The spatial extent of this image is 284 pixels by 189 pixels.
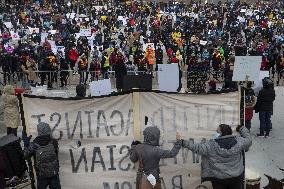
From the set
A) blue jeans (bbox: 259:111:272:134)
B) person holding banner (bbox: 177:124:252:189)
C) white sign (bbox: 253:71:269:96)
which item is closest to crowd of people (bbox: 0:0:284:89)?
white sign (bbox: 253:71:269:96)

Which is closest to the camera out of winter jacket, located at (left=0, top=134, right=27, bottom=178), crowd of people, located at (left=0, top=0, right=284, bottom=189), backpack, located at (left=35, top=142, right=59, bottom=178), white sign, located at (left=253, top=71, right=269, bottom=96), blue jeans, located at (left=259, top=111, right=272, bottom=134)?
crowd of people, located at (left=0, top=0, right=284, bottom=189)

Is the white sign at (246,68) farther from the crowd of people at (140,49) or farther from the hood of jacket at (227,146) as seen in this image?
the hood of jacket at (227,146)

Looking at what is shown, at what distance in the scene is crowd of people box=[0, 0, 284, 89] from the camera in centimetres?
1927

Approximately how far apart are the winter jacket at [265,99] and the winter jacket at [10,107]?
5402 millimetres

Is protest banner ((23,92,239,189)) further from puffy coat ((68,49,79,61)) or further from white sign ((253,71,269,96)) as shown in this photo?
puffy coat ((68,49,79,61))

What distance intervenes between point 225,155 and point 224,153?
38mm

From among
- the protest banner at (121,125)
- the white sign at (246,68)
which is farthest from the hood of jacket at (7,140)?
the white sign at (246,68)

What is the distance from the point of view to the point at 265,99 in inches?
472

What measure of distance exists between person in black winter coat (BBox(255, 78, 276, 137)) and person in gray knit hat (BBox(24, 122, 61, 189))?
19.8 ft

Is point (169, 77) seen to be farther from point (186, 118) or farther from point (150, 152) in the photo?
point (150, 152)

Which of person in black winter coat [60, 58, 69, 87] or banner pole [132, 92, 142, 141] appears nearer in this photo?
banner pole [132, 92, 142, 141]

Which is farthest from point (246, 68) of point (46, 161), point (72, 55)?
point (72, 55)

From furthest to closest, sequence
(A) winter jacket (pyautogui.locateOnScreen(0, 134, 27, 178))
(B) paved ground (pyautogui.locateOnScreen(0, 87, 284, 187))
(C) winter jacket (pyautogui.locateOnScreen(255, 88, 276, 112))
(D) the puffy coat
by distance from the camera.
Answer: (D) the puffy coat → (C) winter jacket (pyautogui.locateOnScreen(255, 88, 276, 112)) → (B) paved ground (pyautogui.locateOnScreen(0, 87, 284, 187)) → (A) winter jacket (pyautogui.locateOnScreen(0, 134, 27, 178))

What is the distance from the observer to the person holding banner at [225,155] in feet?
23.0
